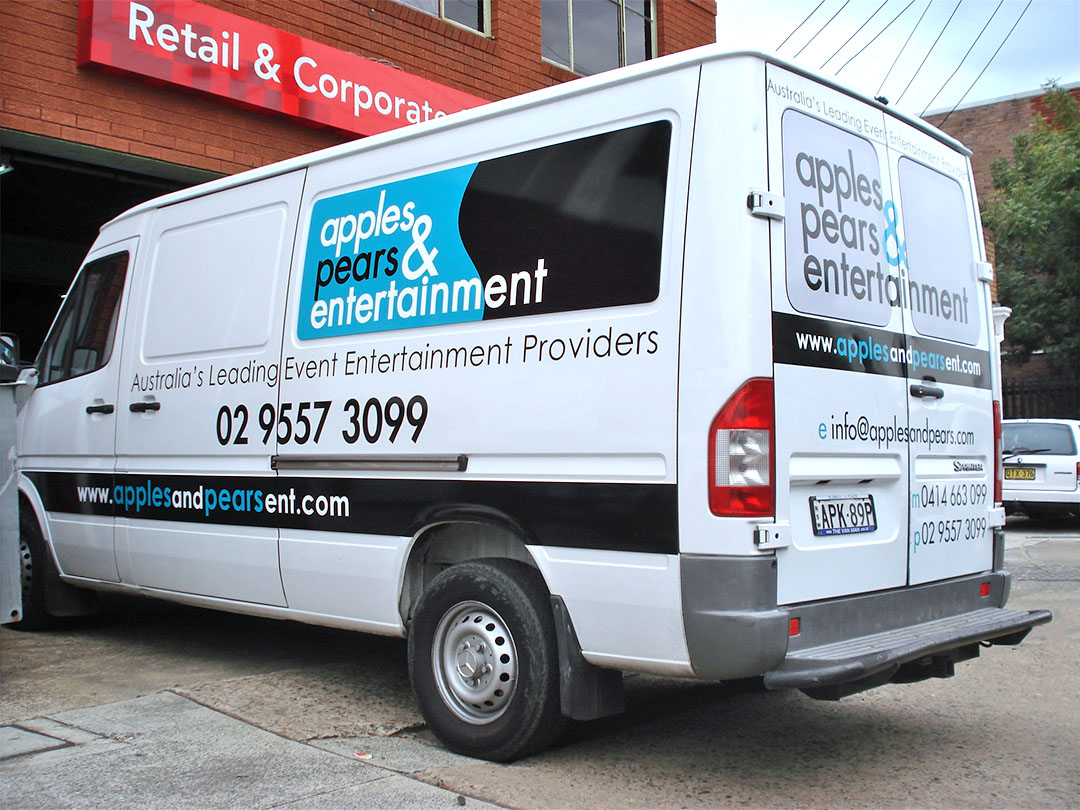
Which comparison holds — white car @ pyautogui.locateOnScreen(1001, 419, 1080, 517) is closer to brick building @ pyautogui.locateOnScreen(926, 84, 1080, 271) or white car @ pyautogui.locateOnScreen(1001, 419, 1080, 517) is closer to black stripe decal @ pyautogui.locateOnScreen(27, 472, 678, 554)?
black stripe decal @ pyautogui.locateOnScreen(27, 472, 678, 554)

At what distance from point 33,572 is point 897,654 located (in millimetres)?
5676

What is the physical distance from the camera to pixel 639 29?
14859mm

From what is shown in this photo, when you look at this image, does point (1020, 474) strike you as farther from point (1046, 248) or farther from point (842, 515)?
point (1046, 248)

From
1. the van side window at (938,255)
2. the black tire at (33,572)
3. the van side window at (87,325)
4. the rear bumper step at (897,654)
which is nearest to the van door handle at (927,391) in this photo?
the van side window at (938,255)

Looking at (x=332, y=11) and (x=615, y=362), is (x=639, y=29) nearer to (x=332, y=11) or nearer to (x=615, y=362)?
(x=332, y=11)

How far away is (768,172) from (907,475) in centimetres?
146

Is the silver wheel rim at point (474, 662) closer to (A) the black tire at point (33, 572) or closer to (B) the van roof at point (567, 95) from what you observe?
(B) the van roof at point (567, 95)

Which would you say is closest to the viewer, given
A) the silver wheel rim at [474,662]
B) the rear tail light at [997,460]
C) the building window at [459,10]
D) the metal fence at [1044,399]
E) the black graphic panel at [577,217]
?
the black graphic panel at [577,217]

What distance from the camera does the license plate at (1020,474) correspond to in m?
15.2

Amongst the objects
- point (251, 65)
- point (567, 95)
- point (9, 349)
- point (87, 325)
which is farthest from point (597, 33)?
point (567, 95)

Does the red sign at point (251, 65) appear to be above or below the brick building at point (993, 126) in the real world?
below

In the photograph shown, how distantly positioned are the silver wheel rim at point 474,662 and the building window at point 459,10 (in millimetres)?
8995

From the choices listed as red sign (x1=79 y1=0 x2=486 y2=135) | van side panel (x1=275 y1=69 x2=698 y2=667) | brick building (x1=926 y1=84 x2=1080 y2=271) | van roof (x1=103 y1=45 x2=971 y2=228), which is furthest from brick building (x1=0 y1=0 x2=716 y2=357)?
brick building (x1=926 y1=84 x2=1080 y2=271)

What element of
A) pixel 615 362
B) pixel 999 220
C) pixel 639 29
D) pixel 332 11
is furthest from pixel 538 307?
pixel 999 220
